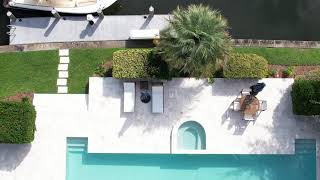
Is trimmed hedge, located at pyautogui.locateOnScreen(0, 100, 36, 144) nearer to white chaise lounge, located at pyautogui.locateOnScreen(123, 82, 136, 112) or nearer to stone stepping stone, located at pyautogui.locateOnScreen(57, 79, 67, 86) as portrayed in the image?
stone stepping stone, located at pyautogui.locateOnScreen(57, 79, 67, 86)

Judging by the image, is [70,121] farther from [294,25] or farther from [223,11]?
[294,25]

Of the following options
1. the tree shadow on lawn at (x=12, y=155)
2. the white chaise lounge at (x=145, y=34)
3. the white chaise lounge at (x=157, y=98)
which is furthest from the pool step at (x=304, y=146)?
the tree shadow on lawn at (x=12, y=155)

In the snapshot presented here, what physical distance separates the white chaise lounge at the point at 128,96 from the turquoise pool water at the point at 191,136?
2704 millimetres

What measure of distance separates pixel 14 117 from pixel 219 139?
9875mm

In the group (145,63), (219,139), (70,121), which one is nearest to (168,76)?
(145,63)

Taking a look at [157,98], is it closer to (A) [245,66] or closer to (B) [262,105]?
(A) [245,66]

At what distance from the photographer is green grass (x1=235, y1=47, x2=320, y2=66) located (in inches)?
935

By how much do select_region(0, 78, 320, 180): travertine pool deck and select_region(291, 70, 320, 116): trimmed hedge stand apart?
2.17 ft

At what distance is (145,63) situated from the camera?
22.6 meters

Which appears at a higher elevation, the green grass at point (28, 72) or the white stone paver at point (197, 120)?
the green grass at point (28, 72)

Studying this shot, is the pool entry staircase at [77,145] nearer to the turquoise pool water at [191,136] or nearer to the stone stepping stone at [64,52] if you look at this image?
the stone stepping stone at [64,52]

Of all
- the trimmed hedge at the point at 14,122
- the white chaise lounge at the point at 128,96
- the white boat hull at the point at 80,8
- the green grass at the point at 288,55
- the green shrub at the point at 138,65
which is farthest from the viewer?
the white boat hull at the point at 80,8

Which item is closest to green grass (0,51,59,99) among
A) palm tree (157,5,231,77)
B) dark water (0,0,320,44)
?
dark water (0,0,320,44)

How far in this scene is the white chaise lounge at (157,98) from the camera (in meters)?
→ 22.9
